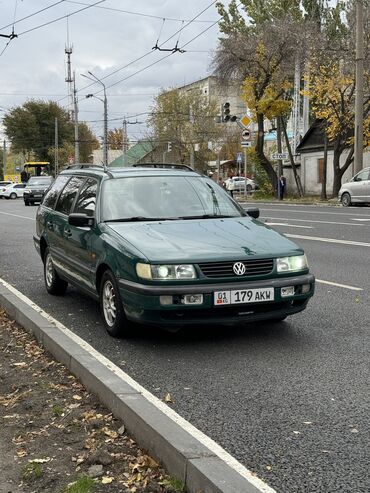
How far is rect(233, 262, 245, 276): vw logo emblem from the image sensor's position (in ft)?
16.9

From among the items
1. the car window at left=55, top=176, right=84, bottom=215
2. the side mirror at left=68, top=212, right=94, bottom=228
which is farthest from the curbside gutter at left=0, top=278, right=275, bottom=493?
the car window at left=55, top=176, right=84, bottom=215

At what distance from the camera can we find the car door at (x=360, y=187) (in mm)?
25828

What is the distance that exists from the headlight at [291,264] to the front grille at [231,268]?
0.33 feet

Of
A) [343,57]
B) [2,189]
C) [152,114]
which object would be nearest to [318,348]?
[343,57]

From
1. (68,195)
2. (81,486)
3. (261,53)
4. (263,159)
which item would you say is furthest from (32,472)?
(263,159)

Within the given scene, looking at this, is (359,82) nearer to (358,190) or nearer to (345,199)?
(358,190)

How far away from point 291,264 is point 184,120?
61553mm

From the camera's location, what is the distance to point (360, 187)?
2606cm

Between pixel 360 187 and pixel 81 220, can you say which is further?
pixel 360 187

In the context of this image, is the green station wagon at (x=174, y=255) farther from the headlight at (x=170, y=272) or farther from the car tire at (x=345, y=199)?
the car tire at (x=345, y=199)

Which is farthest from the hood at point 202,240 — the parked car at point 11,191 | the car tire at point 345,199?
the parked car at point 11,191

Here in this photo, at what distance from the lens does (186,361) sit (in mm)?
5059

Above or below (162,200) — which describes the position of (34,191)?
below

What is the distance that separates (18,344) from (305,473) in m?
3.32
